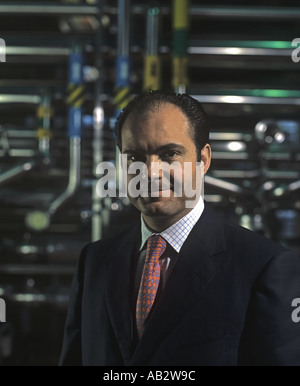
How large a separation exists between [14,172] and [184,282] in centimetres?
162

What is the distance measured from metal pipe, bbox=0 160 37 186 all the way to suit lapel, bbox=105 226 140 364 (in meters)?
1.39

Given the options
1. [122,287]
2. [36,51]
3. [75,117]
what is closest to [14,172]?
[75,117]

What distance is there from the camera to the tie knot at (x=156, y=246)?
0.89 meters

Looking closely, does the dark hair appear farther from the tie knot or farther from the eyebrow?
the tie knot

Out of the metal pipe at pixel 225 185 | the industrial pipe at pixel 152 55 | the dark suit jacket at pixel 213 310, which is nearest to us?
the dark suit jacket at pixel 213 310

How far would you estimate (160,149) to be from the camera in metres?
0.83

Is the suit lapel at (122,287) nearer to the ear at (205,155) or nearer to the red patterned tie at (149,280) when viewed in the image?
the red patterned tie at (149,280)

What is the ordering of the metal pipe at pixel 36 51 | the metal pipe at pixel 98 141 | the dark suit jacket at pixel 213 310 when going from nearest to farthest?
the dark suit jacket at pixel 213 310 → the metal pipe at pixel 98 141 → the metal pipe at pixel 36 51

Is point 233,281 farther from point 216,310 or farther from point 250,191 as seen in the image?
point 250,191

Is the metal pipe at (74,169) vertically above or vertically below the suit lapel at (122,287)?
above

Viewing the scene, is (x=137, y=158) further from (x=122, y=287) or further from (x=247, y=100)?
(x=247, y=100)

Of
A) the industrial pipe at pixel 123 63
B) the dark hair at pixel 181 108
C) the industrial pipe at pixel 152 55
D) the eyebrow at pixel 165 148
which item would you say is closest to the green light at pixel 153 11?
the industrial pipe at pixel 152 55

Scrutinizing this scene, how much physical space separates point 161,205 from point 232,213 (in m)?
1.45

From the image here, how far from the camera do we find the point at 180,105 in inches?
34.2
